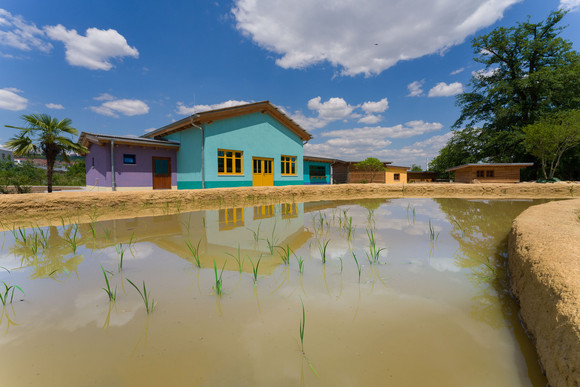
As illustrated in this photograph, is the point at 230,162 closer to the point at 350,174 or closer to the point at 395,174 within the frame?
the point at 350,174

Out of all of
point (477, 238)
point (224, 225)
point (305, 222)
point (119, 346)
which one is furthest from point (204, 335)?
point (477, 238)

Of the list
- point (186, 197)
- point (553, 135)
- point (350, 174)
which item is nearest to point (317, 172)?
point (350, 174)

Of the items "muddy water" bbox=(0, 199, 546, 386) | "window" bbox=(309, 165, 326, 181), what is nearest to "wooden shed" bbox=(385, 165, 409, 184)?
"window" bbox=(309, 165, 326, 181)

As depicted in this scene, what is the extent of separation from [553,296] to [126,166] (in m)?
14.5

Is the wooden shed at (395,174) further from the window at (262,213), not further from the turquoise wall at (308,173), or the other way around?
the window at (262,213)

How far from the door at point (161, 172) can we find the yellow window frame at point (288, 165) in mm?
7023

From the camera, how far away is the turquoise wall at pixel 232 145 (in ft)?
41.7

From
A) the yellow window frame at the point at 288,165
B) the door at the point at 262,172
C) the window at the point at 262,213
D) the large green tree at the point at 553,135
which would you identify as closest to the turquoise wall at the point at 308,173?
the yellow window frame at the point at 288,165

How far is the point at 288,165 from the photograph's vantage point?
16.9 metres

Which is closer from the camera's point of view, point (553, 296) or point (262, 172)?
point (553, 296)

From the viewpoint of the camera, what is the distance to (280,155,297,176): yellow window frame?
54.3 ft

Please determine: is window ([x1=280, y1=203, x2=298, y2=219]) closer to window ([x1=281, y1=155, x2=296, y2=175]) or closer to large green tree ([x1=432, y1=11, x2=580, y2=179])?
window ([x1=281, y1=155, x2=296, y2=175])

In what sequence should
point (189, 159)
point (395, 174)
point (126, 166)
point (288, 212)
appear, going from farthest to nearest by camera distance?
point (395, 174), point (189, 159), point (126, 166), point (288, 212)

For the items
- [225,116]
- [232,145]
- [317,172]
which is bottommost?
[317,172]
